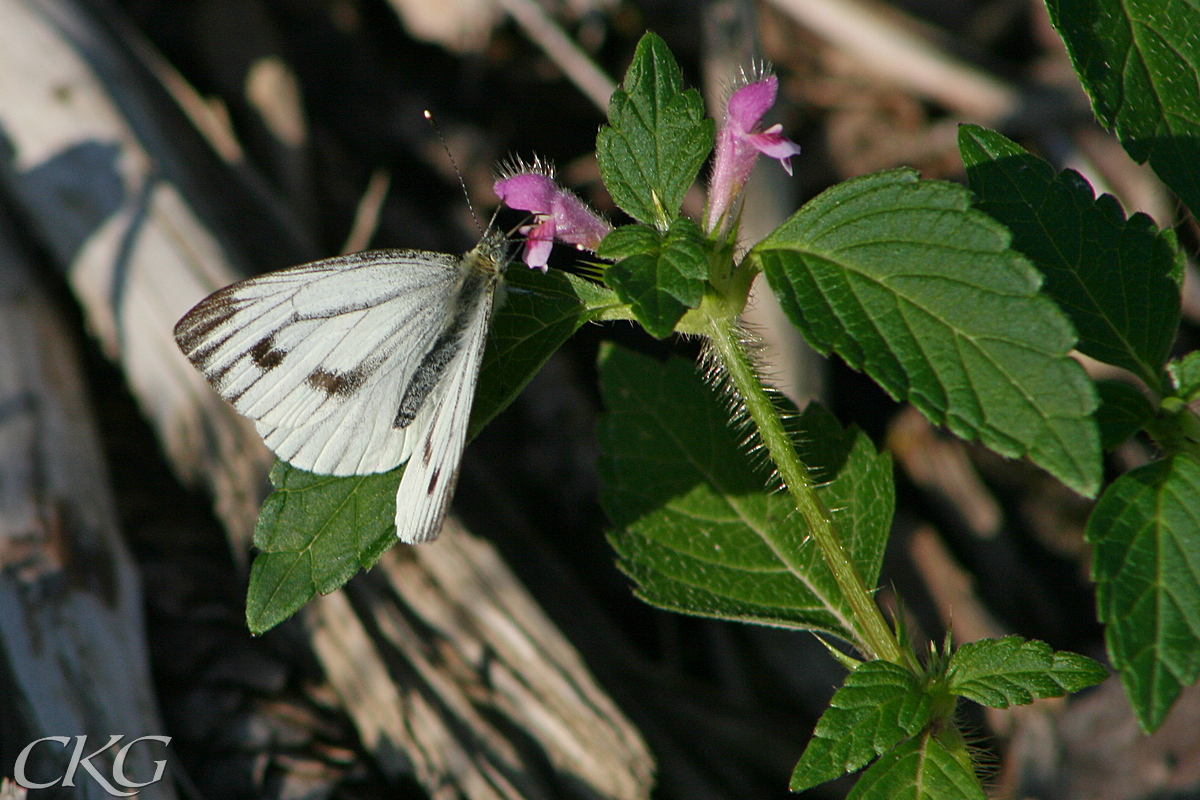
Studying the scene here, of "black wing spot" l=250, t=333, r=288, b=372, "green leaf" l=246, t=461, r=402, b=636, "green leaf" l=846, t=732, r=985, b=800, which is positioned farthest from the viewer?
"black wing spot" l=250, t=333, r=288, b=372

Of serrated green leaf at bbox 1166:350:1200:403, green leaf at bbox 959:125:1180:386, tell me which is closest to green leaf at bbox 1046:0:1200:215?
green leaf at bbox 959:125:1180:386

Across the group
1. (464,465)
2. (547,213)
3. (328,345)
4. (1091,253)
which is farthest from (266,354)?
(1091,253)

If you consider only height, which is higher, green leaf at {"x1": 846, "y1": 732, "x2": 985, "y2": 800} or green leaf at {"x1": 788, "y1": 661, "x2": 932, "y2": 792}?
green leaf at {"x1": 788, "y1": 661, "x2": 932, "y2": 792}

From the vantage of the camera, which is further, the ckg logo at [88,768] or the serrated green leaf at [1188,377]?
the ckg logo at [88,768]

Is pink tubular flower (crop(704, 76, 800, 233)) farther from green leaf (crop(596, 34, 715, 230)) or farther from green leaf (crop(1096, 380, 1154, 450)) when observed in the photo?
green leaf (crop(1096, 380, 1154, 450))

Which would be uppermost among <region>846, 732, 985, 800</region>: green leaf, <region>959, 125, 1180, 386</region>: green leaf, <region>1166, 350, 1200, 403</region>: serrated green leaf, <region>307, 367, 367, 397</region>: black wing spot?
<region>307, 367, 367, 397</region>: black wing spot

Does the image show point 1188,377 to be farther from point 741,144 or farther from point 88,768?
point 88,768

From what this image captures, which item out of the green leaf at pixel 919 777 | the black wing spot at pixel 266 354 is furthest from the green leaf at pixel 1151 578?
the black wing spot at pixel 266 354

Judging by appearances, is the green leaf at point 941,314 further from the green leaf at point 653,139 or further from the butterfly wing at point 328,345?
the butterfly wing at point 328,345
